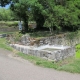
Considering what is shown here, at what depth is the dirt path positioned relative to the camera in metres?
7.54

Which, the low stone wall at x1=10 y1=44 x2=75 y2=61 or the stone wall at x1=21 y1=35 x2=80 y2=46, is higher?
the low stone wall at x1=10 y1=44 x2=75 y2=61

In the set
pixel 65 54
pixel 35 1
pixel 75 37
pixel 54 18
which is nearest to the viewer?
pixel 65 54

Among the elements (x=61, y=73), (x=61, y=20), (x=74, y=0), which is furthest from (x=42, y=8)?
(x=61, y=73)

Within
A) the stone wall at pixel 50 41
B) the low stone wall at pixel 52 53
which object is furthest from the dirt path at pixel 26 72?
the stone wall at pixel 50 41

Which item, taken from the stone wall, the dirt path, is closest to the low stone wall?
the dirt path

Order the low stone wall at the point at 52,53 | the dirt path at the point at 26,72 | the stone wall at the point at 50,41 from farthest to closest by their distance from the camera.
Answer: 1. the stone wall at the point at 50,41
2. the low stone wall at the point at 52,53
3. the dirt path at the point at 26,72

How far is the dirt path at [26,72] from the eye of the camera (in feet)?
24.7

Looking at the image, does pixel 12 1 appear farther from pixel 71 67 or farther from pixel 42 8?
pixel 71 67

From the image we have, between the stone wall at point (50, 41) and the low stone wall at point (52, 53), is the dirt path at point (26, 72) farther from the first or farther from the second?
the stone wall at point (50, 41)

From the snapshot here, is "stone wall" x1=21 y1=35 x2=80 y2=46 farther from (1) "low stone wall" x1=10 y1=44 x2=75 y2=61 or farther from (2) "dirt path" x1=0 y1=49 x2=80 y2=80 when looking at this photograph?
(2) "dirt path" x1=0 y1=49 x2=80 y2=80

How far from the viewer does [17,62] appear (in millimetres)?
9812

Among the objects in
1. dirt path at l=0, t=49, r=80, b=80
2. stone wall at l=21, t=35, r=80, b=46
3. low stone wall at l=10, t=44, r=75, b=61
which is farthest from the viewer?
stone wall at l=21, t=35, r=80, b=46

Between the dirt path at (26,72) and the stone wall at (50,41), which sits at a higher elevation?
the dirt path at (26,72)

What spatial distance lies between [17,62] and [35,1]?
1335 cm
